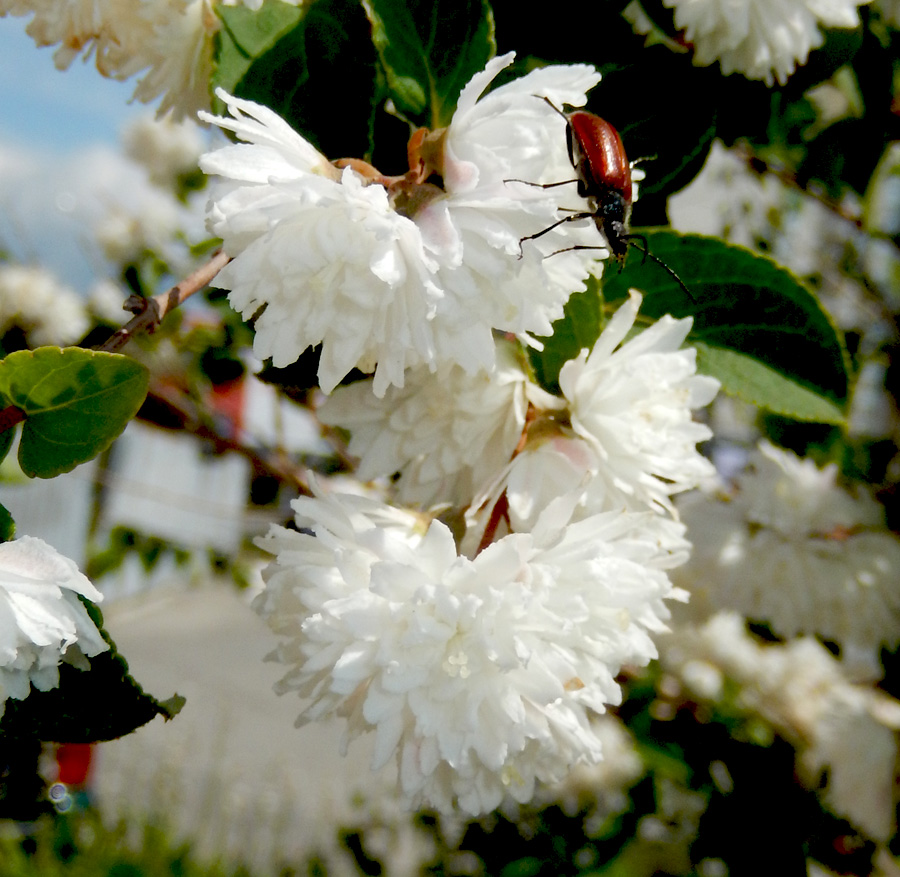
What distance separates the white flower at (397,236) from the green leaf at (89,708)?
0.16 metres

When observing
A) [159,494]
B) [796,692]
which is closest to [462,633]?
[796,692]

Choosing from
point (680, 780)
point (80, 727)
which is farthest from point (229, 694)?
point (80, 727)

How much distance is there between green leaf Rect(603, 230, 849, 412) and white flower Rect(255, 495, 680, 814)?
0.15m

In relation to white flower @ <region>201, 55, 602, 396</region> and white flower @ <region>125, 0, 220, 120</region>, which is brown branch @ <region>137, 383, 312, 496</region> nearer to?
white flower @ <region>125, 0, 220, 120</region>

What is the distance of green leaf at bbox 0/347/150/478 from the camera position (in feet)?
1.27

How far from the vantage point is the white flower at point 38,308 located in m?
2.01

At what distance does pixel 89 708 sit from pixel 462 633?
6.8 inches

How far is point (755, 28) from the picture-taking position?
593 millimetres

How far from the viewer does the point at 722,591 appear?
93 cm

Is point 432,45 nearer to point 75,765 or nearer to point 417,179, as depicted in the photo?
point 417,179

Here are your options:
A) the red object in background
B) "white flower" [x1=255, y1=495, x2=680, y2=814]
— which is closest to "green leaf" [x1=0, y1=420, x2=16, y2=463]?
"white flower" [x1=255, y1=495, x2=680, y2=814]

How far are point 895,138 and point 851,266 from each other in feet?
3.03

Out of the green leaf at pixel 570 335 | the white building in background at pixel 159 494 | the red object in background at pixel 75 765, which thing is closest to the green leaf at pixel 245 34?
the green leaf at pixel 570 335

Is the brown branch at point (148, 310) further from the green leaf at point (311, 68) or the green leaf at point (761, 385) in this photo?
the green leaf at point (761, 385)
